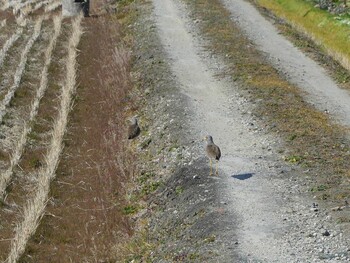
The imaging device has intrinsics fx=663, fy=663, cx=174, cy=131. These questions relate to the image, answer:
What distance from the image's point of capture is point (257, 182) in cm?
1502

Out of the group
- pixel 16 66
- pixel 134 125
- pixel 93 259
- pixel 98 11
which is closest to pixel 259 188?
pixel 93 259

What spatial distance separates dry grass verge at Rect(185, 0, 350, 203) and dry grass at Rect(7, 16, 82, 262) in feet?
19.4

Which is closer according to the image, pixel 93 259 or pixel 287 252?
pixel 287 252

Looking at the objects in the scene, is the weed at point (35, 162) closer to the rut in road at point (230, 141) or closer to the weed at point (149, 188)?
the weed at point (149, 188)

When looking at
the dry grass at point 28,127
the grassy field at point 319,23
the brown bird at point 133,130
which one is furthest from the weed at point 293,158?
the grassy field at point 319,23

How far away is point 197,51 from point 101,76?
14.9 ft

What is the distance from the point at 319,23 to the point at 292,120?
56.4ft

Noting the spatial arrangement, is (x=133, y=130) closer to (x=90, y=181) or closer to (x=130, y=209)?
(x=90, y=181)

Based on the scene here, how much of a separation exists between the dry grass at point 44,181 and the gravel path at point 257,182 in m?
3.90

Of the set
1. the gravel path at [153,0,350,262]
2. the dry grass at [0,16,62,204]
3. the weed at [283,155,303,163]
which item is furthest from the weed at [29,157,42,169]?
the weed at [283,155,303,163]

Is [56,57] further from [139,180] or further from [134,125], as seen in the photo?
[139,180]

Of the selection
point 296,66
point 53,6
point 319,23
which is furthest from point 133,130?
point 53,6

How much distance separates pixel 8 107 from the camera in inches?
862

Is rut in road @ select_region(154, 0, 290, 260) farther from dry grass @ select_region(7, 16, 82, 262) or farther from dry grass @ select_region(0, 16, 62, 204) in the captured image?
dry grass @ select_region(0, 16, 62, 204)
